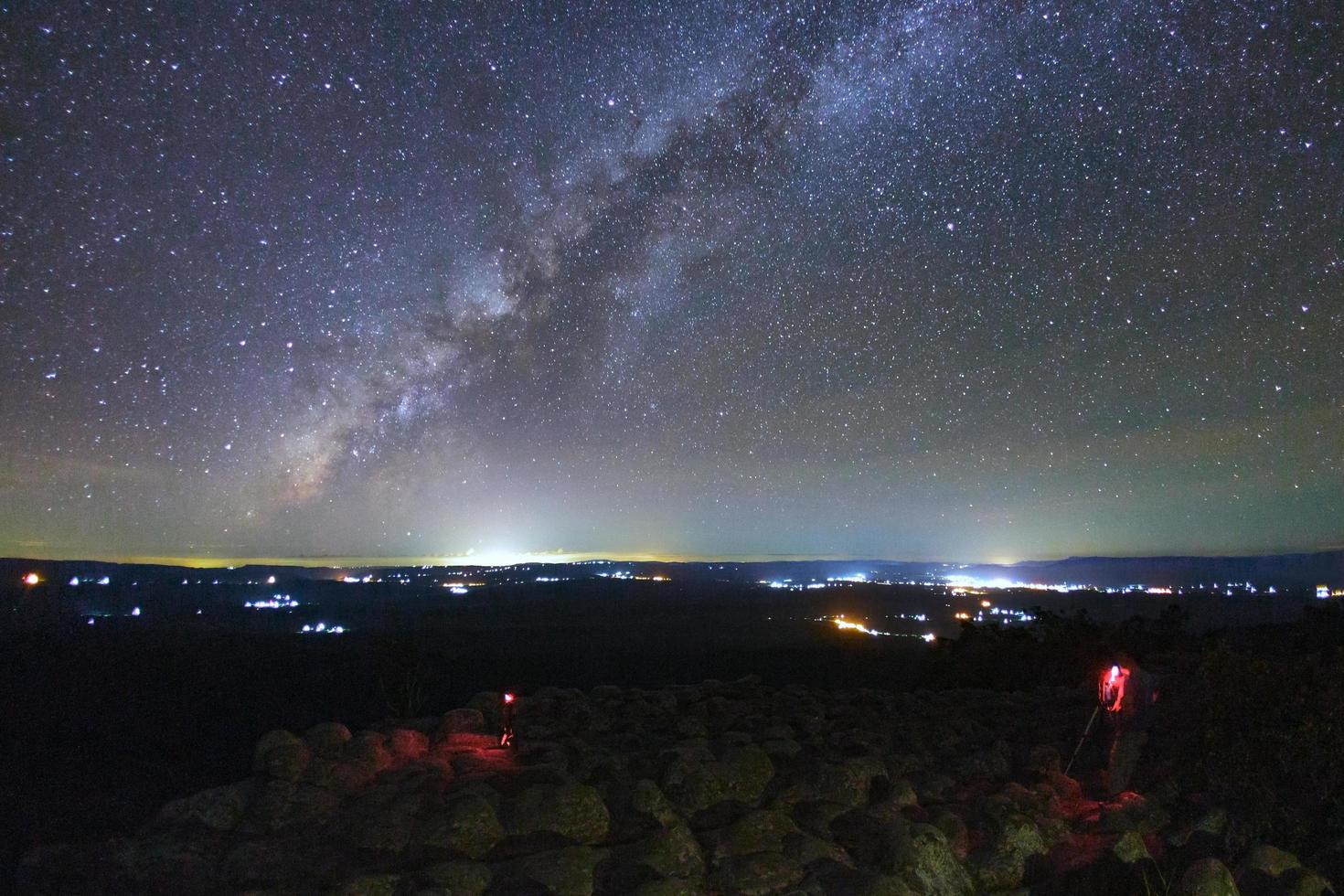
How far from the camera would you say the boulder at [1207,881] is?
6512 mm

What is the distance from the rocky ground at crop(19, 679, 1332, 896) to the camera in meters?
6.89

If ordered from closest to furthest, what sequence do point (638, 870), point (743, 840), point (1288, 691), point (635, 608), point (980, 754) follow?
point (638, 870) → point (743, 840) → point (1288, 691) → point (980, 754) → point (635, 608)

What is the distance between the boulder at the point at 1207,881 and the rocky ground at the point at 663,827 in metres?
0.02

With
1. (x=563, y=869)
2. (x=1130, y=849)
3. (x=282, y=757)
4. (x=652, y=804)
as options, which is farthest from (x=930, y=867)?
(x=282, y=757)

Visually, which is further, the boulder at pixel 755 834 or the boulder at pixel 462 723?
the boulder at pixel 462 723

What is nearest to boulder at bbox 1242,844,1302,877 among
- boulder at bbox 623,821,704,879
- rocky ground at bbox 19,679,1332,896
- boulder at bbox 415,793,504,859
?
rocky ground at bbox 19,679,1332,896

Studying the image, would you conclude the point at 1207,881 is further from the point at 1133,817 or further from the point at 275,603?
the point at 275,603

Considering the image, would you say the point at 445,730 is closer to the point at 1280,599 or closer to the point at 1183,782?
the point at 1183,782

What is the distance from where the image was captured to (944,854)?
7.20 m

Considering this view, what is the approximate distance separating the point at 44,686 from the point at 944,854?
2390cm

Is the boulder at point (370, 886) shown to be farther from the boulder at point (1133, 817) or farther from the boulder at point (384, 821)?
the boulder at point (1133, 817)

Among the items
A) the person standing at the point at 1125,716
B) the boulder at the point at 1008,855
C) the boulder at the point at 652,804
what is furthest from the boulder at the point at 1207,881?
the boulder at the point at 652,804

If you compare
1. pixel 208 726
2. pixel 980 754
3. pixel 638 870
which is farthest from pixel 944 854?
pixel 208 726

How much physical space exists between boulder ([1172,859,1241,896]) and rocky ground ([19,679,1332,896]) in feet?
0.05
